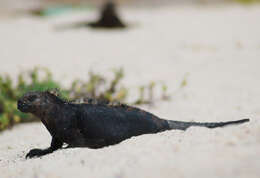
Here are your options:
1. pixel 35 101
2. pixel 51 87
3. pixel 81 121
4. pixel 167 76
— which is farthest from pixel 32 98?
pixel 167 76

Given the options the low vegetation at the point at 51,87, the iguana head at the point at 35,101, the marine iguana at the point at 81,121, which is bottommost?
the low vegetation at the point at 51,87

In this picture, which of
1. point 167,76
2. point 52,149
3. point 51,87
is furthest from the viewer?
point 167,76

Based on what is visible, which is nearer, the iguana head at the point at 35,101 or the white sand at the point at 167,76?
the white sand at the point at 167,76

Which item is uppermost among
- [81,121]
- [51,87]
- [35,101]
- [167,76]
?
[35,101]

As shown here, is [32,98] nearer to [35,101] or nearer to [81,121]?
[35,101]

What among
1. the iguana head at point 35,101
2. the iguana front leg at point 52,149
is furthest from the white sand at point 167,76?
the iguana head at point 35,101

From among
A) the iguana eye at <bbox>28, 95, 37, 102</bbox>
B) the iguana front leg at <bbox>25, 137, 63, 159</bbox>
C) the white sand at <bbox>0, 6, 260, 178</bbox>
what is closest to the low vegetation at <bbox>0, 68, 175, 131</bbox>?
the white sand at <bbox>0, 6, 260, 178</bbox>

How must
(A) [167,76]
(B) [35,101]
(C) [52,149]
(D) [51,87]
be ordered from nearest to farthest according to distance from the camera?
(B) [35,101]
(C) [52,149]
(D) [51,87]
(A) [167,76]

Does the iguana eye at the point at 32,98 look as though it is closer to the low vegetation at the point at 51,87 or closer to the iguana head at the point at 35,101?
the iguana head at the point at 35,101
